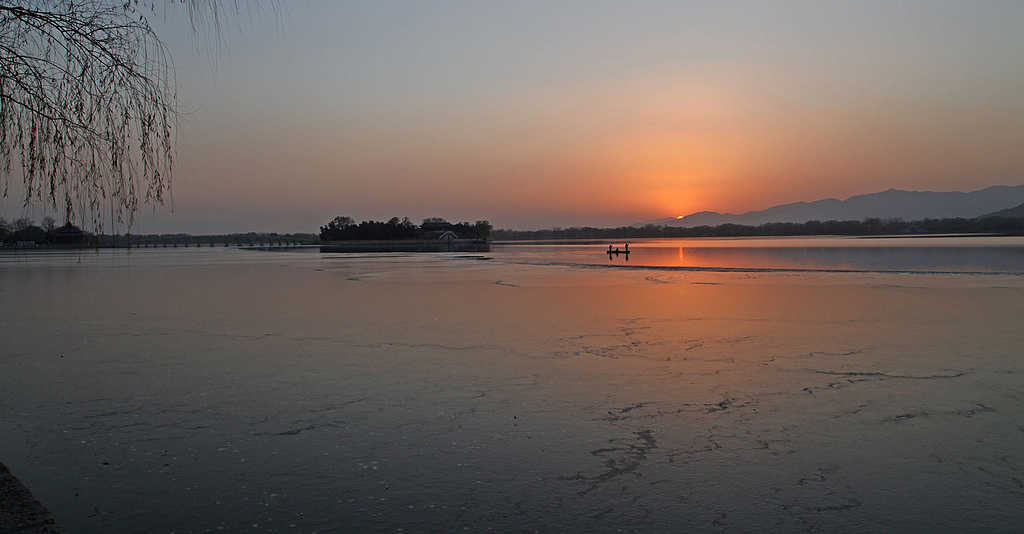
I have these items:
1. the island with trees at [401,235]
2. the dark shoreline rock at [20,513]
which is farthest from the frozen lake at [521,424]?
the island with trees at [401,235]

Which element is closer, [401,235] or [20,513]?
[20,513]

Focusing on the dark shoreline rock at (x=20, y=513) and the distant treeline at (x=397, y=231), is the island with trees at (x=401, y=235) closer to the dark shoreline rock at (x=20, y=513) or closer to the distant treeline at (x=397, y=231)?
the distant treeline at (x=397, y=231)

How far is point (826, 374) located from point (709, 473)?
12.5 ft

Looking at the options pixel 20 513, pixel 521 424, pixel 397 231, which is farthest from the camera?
pixel 397 231

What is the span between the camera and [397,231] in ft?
443

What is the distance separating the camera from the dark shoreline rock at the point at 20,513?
10.7 feet

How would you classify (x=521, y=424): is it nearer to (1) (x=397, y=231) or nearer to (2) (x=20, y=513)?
(2) (x=20, y=513)

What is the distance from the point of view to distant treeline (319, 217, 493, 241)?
443 feet

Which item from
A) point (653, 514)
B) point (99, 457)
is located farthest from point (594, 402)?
point (99, 457)

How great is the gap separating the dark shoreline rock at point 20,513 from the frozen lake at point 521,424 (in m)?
0.27

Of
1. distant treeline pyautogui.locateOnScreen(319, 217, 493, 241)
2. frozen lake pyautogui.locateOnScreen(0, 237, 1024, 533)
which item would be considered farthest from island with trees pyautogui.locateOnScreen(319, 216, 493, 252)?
frozen lake pyautogui.locateOnScreen(0, 237, 1024, 533)

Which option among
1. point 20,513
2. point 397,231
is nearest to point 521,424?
point 20,513

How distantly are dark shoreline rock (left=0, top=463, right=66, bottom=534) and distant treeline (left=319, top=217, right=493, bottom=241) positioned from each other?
131768 millimetres

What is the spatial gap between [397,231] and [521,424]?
13207cm
